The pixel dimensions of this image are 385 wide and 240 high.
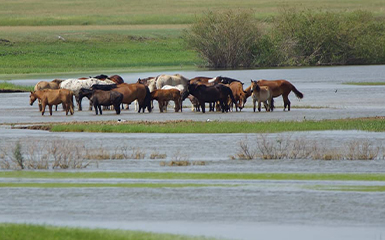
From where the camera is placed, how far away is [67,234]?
1191cm

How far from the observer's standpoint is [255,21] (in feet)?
237

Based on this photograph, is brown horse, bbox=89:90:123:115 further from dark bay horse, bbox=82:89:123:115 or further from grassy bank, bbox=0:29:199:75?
grassy bank, bbox=0:29:199:75

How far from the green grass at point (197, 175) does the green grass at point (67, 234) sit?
465cm

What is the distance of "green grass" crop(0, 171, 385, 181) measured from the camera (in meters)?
16.5

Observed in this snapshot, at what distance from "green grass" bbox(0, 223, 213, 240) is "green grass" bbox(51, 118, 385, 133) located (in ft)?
38.3

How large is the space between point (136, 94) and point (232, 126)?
7.18m

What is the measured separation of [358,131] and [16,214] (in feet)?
41.0

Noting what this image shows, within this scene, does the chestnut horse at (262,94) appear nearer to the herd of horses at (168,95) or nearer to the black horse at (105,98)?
the herd of horses at (168,95)

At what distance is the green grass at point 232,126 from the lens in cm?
2394

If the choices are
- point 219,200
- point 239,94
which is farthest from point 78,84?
point 219,200

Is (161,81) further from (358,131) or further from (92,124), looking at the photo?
(358,131)

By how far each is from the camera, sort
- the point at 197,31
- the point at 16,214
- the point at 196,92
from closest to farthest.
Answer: the point at 16,214 < the point at 196,92 < the point at 197,31

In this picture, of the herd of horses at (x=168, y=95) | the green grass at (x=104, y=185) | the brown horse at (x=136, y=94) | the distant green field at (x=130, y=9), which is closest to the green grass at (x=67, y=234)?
the green grass at (x=104, y=185)

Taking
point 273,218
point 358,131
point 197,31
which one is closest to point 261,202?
point 273,218
